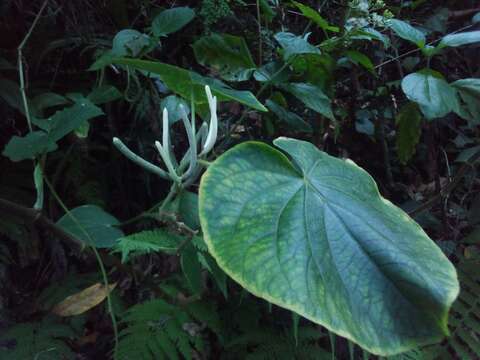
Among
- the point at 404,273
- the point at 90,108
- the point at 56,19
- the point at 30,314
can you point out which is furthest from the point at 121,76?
the point at 404,273

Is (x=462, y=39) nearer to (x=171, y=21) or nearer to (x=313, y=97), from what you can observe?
(x=313, y=97)

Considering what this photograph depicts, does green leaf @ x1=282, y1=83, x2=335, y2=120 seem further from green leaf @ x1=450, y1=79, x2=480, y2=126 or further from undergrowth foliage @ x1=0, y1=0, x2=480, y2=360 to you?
green leaf @ x1=450, y1=79, x2=480, y2=126

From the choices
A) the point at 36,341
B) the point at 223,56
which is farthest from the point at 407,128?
the point at 36,341

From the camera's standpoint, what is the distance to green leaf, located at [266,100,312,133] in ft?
3.56

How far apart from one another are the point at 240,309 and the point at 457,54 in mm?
1281

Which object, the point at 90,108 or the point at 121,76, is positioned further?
the point at 121,76

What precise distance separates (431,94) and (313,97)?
0.24m

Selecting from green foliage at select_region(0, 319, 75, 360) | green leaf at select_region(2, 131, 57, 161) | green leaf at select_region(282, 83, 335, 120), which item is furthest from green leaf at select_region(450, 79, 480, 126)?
green foliage at select_region(0, 319, 75, 360)

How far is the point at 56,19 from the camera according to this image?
47.4 inches

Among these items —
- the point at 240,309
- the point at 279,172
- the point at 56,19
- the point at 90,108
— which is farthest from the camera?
the point at 56,19

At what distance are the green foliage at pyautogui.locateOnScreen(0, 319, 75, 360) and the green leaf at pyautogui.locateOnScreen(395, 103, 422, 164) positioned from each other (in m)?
0.92

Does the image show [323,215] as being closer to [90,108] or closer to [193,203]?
[193,203]

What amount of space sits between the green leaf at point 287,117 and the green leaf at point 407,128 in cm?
27

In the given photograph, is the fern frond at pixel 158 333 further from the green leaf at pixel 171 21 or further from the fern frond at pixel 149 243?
the green leaf at pixel 171 21
